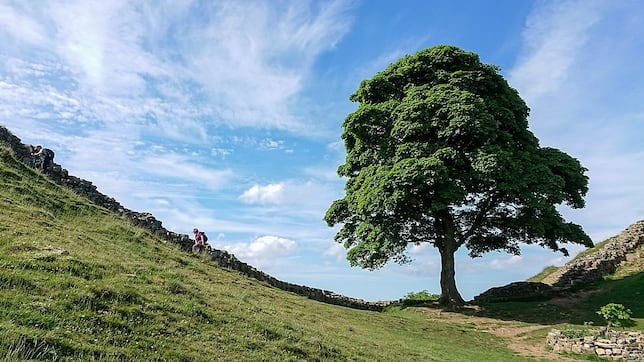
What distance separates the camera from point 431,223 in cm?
2983

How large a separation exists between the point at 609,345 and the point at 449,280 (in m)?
11.5

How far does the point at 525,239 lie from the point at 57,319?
30.0m

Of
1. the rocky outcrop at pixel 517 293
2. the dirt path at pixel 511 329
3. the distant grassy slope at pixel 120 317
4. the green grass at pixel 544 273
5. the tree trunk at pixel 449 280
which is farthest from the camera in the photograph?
the green grass at pixel 544 273

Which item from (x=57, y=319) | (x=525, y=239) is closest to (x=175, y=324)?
(x=57, y=319)

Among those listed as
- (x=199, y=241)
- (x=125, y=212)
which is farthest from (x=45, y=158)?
(x=199, y=241)

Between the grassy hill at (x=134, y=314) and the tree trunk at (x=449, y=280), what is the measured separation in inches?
203

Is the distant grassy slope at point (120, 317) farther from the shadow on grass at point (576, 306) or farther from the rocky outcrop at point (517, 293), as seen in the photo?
the rocky outcrop at point (517, 293)

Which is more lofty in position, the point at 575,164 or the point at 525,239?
the point at 575,164

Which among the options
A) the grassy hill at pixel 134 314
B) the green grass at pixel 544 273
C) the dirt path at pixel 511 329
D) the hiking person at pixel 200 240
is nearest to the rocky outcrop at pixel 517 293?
the dirt path at pixel 511 329

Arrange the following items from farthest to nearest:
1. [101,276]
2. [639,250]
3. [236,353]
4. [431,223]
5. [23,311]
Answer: [639,250] < [431,223] < [101,276] < [236,353] < [23,311]

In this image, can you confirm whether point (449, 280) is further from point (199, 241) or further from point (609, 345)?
point (199, 241)

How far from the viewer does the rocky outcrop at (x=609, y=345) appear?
17.6 meters

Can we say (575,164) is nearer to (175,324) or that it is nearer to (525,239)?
(525,239)

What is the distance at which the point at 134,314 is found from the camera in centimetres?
873
